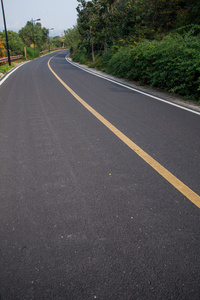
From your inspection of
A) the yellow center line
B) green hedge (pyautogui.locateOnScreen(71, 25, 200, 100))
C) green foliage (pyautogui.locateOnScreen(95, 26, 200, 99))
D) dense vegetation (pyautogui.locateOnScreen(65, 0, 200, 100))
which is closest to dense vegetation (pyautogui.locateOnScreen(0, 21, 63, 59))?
dense vegetation (pyautogui.locateOnScreen(65, 0, 200, 100))

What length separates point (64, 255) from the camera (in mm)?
1971

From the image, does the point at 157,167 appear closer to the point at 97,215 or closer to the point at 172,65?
the point at 97,215

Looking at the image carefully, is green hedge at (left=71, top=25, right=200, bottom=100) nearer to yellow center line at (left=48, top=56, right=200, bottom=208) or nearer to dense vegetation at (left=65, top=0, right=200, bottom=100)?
dense vegetation at (left=65, top=0, right=200, bottom=100)

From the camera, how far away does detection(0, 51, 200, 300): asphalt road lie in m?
1.75

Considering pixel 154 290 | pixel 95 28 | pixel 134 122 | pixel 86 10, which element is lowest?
pixel 154 290

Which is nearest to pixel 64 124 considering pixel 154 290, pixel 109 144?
pixel 109 144

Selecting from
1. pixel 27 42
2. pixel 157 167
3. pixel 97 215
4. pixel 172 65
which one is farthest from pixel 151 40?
pixel 27 42

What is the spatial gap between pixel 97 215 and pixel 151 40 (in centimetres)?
1710

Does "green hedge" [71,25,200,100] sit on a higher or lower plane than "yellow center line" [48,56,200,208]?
higher

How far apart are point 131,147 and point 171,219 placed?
183cm

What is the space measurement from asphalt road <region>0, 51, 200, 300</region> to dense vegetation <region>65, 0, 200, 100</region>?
400 centimetres

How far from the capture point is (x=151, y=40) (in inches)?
653

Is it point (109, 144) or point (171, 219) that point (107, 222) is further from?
point (109, 144)

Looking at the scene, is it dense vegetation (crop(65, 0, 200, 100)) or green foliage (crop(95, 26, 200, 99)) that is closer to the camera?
green foliage (crop(95, 26, 200, 99))
